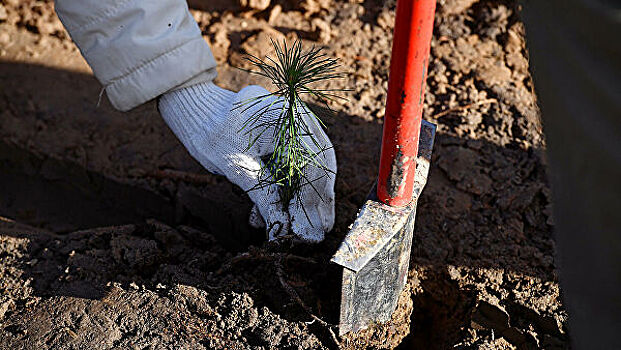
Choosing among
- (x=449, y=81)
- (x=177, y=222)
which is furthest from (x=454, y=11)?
(x=177, y=222)

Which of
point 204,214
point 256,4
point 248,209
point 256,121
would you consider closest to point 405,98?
point 256,121

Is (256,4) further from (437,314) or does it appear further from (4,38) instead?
(437,314)

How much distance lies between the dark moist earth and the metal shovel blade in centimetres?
11

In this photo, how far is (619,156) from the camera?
1492mm

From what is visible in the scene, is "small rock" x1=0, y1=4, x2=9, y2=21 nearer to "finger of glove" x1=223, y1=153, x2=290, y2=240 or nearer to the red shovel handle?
"finger of glove" x1=223, y1=153, x2=290, y2=240

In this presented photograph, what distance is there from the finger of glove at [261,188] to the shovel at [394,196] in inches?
15.8

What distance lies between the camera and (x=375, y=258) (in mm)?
1636

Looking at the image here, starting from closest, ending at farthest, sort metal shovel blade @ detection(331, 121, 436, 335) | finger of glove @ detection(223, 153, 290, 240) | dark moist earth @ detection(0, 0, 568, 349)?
1. metal shovel blade @ detection(331, 121, 436, 335)
2. dark moist earth @ detection(0, 0, 568, 349)
3. finger of glove @ detection(223, 153, 290, 240)

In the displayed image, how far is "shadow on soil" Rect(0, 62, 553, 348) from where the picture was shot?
204 centimetres

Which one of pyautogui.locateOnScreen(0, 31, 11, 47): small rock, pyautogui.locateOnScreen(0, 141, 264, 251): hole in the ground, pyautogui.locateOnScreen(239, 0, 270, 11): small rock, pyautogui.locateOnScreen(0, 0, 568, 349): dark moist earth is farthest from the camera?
pyautogui.locateOnScreen(0, 31, 11, 47): small rock

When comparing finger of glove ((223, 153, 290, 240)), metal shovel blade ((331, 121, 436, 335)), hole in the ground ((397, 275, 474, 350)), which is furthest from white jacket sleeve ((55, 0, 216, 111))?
hole in the ground ((397, 275, 474, 350))

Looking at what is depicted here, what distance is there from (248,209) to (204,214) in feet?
0.65

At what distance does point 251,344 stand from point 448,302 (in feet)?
2.49

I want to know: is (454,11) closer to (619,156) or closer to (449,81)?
(449,81)
